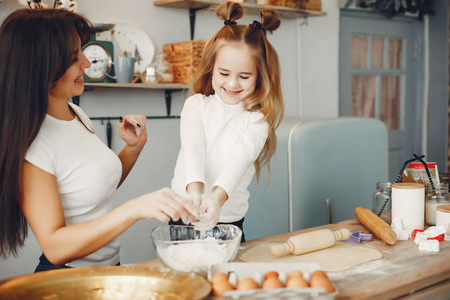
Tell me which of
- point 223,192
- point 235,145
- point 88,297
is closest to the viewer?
point 88,297

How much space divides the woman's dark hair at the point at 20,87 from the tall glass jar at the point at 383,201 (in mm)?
1256

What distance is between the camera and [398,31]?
4.52 m

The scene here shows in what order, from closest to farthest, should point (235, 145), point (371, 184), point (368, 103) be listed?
point (235, 145)
point (371, 184)
point (368, 103)

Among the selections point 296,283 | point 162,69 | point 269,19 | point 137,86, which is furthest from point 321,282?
point 162,69

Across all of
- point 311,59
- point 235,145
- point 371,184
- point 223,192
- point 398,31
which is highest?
point 398,31

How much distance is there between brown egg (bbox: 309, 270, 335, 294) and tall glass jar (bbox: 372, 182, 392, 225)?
2.98 ft

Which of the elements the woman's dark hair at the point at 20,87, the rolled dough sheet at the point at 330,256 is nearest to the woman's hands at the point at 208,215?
the rolled dough sheet at the point at 330,256

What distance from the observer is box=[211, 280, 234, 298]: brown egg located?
1.04 metres

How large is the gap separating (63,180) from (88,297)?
42 cm

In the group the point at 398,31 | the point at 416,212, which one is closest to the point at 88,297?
the point at 416,212

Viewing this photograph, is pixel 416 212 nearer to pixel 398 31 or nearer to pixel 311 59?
pixel 311 59

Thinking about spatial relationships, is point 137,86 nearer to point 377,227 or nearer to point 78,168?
point 78,168

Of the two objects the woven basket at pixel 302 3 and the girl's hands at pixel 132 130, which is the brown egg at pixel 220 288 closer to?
the girl's hands at pixel 132 130

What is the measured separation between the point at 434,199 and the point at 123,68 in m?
1.65
